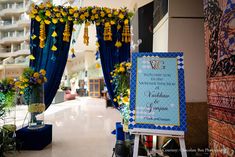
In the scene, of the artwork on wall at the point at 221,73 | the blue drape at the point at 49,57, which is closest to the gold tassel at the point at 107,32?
the blue drape at the point at 49,57

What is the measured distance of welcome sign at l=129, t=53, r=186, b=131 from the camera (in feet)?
5.11

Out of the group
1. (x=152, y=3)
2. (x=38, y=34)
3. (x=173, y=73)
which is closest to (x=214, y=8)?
(x=173, y=73)

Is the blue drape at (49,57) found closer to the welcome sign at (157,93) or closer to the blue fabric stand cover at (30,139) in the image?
the blue fabric stand cover at (30,139)

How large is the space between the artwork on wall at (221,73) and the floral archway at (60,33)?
2.05m

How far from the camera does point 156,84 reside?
165cm

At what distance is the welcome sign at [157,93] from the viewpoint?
1.56 m

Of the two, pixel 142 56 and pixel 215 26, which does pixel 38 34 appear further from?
pixel 215 26

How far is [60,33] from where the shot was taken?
3.25m

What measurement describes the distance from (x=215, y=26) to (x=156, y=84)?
765 millimetres

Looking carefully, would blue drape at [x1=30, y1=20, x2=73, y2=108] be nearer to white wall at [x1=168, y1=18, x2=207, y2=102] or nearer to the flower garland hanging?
the flower garland hanging

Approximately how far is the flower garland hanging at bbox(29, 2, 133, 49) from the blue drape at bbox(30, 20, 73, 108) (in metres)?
0.12

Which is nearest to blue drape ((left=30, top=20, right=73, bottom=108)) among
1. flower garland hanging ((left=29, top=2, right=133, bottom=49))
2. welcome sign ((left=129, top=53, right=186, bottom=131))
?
flower garland hanging ((left=29, top=2, right=133, bottom=49))

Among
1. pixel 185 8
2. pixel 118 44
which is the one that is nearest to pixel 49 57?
pixel 118 44

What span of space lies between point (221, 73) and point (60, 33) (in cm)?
303
